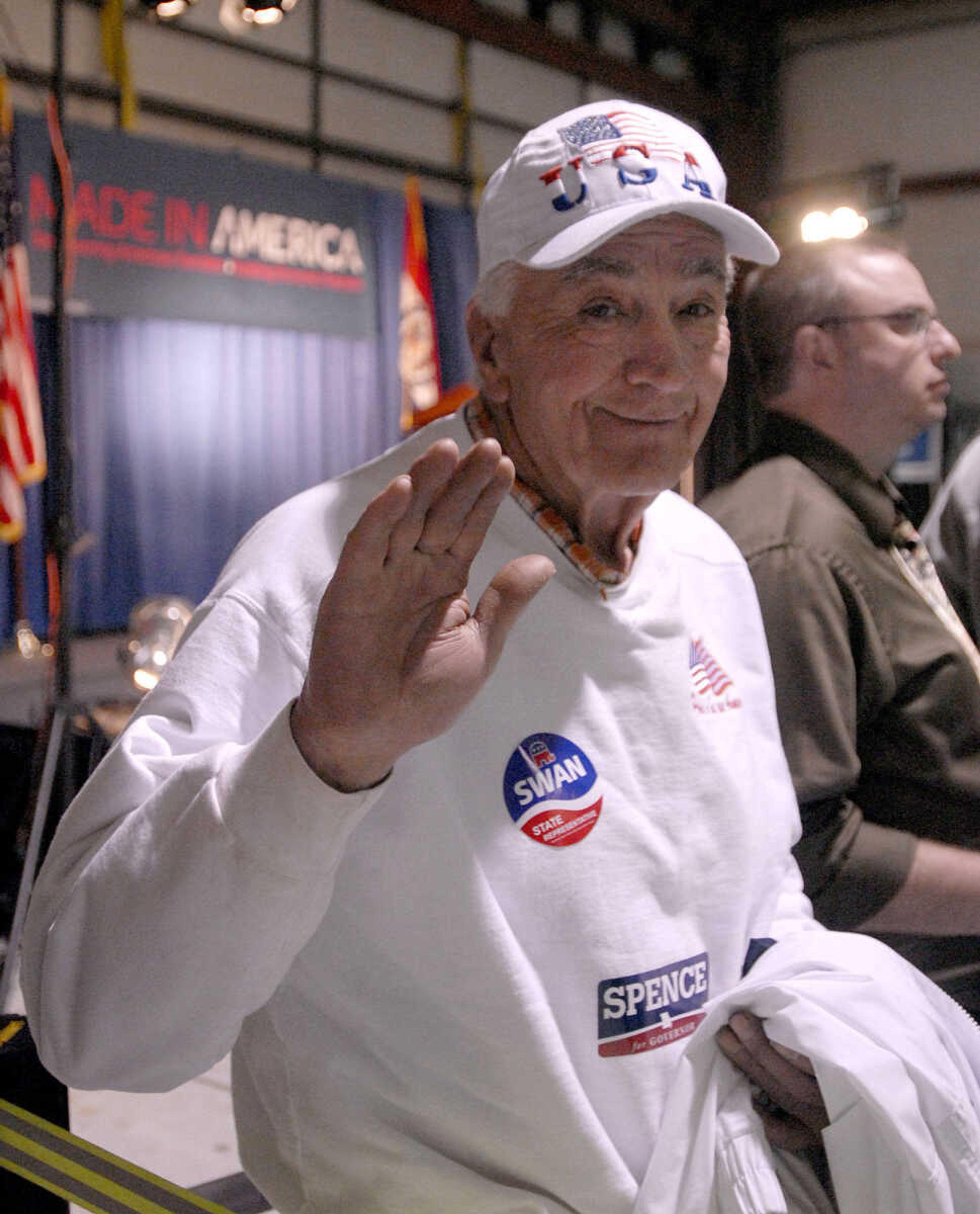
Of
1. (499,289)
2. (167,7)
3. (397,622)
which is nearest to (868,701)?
(499,289)

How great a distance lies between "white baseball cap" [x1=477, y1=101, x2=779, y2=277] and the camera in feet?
3.29

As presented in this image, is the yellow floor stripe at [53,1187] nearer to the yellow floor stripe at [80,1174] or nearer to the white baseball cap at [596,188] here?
the yellow floor stripe at [80,1174]

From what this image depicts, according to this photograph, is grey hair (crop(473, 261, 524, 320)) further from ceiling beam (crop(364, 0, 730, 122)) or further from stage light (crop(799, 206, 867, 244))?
ceiling beam (crop(364, 0, 730, 122))

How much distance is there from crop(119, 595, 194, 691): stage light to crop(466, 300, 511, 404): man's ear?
143cm

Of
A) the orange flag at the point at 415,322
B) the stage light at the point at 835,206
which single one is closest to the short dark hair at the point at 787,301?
the stage light at the point at 835,206

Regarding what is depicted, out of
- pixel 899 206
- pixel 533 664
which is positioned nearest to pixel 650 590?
pixel 533 664

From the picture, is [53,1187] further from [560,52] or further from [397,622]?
[560,52]

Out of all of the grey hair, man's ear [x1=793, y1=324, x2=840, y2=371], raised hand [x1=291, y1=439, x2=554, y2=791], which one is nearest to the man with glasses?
man's ear [x1=793, y1=324, x2=840, y2=371]

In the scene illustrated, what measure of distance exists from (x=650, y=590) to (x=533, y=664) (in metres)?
0.17

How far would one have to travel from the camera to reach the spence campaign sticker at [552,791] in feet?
3.04

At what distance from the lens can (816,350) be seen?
164 centimetres

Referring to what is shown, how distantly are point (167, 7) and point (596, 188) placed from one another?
127cm

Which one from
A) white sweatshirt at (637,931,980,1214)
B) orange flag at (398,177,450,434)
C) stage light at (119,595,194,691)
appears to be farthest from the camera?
orange flag at (398,177,450,434)

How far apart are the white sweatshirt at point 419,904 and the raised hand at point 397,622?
2 cm
